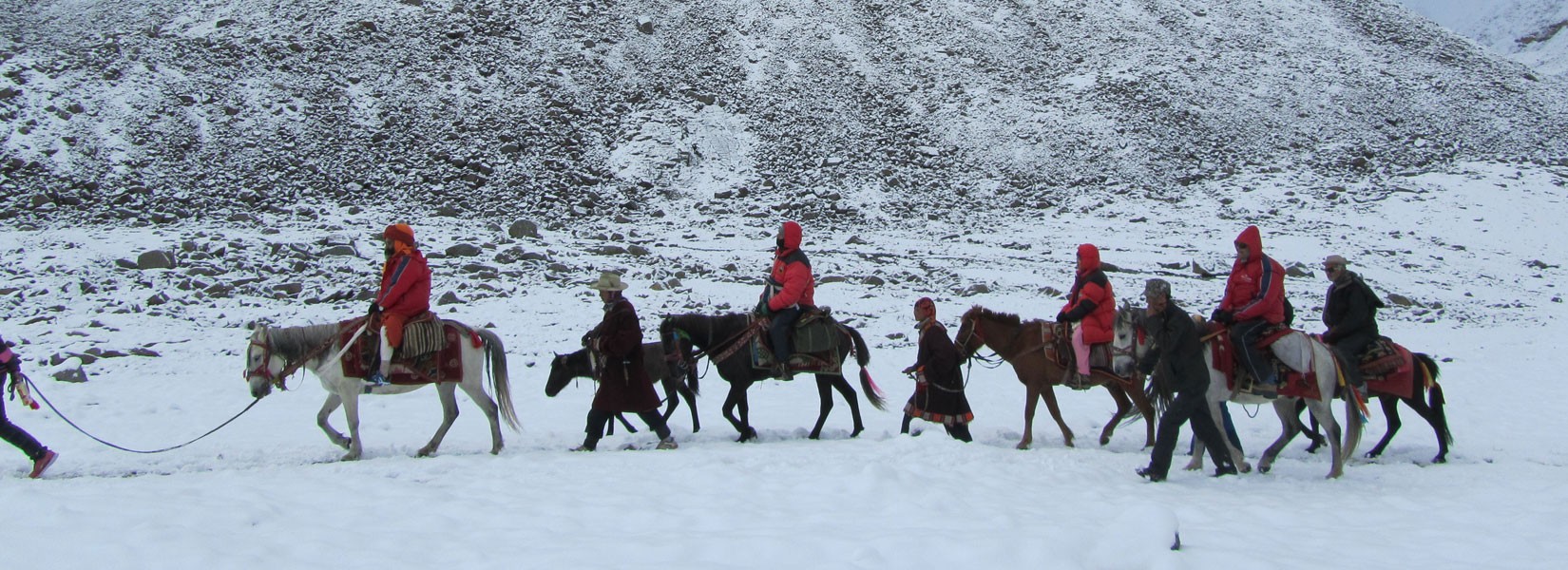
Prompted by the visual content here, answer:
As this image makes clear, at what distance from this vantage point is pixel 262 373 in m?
8.68

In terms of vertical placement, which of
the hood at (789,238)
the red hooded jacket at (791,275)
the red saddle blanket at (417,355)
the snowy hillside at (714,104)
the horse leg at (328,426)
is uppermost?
the snowy hillside at (714,104)

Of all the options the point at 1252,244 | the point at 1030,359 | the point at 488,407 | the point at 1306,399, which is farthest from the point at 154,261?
the point at 1306,399

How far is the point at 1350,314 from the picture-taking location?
9.38 m

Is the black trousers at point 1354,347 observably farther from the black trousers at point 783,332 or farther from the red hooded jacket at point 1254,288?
the black trousers at point 783,332

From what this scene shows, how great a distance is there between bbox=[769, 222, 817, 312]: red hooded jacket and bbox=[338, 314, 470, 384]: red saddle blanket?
3086 millimetres

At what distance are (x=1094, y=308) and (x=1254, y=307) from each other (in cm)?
144

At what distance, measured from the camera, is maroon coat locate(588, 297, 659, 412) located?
8883 millimetres

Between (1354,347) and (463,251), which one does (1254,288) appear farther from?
(463,251)

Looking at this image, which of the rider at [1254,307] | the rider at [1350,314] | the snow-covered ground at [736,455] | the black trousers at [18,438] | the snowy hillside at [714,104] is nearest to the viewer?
the snow-covered ground at [736,455]

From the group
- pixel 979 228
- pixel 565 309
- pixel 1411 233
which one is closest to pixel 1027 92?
pixel 979 228

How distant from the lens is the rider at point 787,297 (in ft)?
31.7

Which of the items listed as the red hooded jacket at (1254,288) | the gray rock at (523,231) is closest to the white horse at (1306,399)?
the red hooded jacket at (1254,288)

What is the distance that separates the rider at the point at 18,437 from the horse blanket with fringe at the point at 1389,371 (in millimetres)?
11603

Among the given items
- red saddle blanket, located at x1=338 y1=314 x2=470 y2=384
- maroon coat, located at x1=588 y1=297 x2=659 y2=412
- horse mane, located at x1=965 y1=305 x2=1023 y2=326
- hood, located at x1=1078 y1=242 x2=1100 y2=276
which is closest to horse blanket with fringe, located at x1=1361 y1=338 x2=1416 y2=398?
hood, located at x1=1078 y1=242 x2=1100 y2=276
